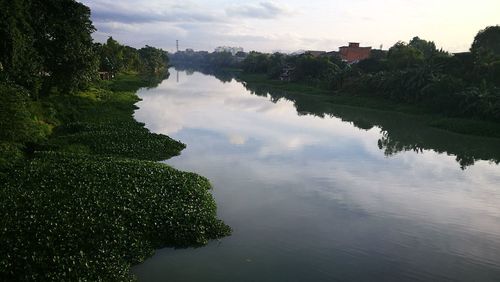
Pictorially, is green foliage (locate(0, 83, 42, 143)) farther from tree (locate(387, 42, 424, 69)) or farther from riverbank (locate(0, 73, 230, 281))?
tree (locate(387, 42, 424, 69))

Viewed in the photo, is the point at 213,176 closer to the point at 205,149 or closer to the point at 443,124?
the point at 205,149

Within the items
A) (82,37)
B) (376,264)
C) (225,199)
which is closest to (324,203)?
(225,199)

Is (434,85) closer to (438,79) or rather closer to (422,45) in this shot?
(438,79)

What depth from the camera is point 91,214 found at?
635 inches

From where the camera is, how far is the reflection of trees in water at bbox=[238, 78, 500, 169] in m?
38.6

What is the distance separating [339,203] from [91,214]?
12.8 m

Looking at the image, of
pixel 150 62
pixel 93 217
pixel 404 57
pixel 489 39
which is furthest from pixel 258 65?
pixel 93 217

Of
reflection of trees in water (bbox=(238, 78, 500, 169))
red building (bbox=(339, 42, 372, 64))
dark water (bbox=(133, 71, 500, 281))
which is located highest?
red building (bbox=(339, 42, 372, 64))

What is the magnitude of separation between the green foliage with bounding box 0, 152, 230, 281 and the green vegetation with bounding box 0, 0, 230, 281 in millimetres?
40

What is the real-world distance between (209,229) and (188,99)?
54.8 m

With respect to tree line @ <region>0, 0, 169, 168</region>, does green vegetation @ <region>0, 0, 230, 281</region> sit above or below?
below

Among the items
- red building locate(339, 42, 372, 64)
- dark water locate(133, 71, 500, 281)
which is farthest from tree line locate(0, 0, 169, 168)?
red building locate(339, 42, 372, 64)

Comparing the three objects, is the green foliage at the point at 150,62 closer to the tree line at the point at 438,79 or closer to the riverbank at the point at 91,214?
the tree line at the point at 438,79

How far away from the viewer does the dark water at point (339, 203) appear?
614 inches
